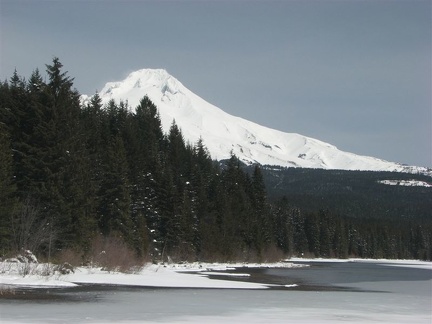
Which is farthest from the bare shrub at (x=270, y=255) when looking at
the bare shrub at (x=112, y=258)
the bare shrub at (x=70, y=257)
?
the bare shrub at (x=70, y=257)

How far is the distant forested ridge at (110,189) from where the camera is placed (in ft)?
139

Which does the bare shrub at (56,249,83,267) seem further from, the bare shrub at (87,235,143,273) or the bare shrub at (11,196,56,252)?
the bare shrub at (11,196,56,252)

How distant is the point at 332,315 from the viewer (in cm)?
2200

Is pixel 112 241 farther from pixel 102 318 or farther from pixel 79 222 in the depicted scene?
pixel 102 318

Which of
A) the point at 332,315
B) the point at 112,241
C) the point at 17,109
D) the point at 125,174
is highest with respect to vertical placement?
the point at 17,109

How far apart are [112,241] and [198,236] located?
30216 mm

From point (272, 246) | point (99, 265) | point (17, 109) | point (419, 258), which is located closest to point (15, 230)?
point (99, 265)

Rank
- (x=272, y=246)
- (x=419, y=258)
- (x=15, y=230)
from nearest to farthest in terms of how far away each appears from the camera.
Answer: (x=15, y=230) → (x=272, y=246) → (x=419, y=258)

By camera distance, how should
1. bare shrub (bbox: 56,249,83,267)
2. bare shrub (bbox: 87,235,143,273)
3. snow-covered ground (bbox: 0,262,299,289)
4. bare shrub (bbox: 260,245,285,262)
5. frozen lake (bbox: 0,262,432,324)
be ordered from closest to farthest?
1. frozen lake (bbox: 0,262,432,324)
2. snow-covered ground (bbox: 0,262,299,289)
3. bare shrub (bbox: 56,249,83,267)
4. bare shrub (bbox: 87,235,143,273)
5. bare shrub (bbox: 260,245,285,262)

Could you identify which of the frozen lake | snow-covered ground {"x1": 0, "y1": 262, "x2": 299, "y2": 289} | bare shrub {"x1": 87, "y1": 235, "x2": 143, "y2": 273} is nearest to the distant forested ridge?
bare shrub {"x1": 87, "y1": 235, "x2": 143, "y2": 273}

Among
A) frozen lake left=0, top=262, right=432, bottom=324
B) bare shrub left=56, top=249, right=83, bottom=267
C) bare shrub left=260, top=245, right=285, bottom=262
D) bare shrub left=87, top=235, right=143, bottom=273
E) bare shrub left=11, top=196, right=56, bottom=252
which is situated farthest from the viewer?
bare shrub left=260, top=245, right=285, bottom=262

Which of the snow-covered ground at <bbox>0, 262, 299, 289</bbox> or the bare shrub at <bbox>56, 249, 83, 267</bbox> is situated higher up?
the bare shrub at <bbox>56, 249, 83, 267</bbox>

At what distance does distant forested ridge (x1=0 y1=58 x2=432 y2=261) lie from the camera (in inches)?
1668

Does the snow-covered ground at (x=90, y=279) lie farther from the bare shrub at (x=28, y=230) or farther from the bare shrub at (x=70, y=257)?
the bare shrub at (x=28, y=230)
